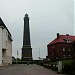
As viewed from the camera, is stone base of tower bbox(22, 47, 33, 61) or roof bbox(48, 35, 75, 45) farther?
stone base of tower bbox(22, 47, 33, 61)

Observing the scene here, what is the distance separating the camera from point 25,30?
11350 centimetres

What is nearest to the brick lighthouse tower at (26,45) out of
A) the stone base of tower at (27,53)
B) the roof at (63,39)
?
the stone base of tower at (27,53)

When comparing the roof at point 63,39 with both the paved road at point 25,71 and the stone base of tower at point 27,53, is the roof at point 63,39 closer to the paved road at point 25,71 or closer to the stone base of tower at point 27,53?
the stone base of tower at point 27,53

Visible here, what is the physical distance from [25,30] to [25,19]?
21.8 feet

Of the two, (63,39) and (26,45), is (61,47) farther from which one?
(26,45)

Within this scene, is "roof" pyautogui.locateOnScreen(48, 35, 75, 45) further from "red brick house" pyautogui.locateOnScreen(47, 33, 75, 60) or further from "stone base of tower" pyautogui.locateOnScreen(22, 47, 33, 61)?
"stone base of tower" pyautogui.locateOnScreen(22, 47, 33, 61)

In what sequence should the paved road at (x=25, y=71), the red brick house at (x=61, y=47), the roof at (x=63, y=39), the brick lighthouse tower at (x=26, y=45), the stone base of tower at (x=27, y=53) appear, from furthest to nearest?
the stone base of tower at (x=27, y=53)
the brick lighthouse tower at (x=26, y=45)
the roof at (x=63, y=39)
the red brick house at (x=61, y=47)
the paved road at (x=25, y=71)

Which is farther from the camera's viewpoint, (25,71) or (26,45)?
(26,45)

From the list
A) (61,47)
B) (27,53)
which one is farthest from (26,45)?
(61,47)

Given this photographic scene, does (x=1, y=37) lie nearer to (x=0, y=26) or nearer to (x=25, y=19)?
(x=0, y=26)

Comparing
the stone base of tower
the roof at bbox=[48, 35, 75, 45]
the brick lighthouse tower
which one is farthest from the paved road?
the stone base of tower

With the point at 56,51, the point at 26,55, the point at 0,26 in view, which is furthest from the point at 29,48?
the point at 0,26

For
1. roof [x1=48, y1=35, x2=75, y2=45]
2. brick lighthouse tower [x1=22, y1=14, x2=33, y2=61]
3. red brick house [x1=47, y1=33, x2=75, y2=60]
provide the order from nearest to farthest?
red brick house [x1=47, y1=33, x2=75, y2=60] → roof [x1=48, y1=35, x2=75, y2=45] → brick lighthouse tower [x1=22, y1=14, x2=33, y2=61]

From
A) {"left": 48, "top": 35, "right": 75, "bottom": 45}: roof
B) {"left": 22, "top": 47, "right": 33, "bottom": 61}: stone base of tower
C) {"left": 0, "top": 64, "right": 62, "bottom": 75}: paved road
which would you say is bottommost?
Answer: {"left": 0, "top": 64, "right": 62, "bottom": 75}: paved road
